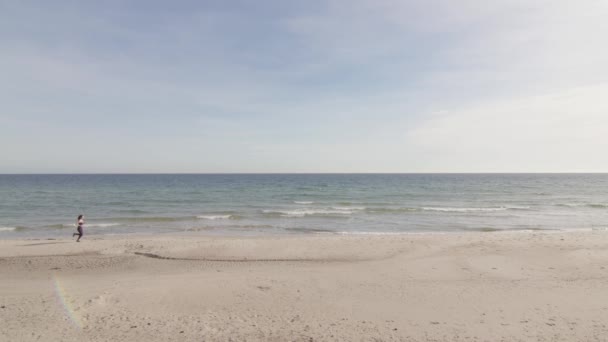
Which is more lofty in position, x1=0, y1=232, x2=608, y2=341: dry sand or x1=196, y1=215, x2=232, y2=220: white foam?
x1=0, y1=232, x2=608, y2=341: dry sand

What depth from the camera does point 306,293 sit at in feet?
28.4

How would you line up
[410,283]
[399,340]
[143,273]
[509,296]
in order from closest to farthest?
[399,340], [509,296], [410,283], [143,273]

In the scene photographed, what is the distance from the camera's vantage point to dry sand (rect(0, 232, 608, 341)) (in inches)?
258

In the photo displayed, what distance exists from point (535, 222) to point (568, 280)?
17.6 m

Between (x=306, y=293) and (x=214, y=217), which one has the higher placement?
(x=306, y=293)

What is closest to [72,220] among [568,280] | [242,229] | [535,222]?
[242,229]

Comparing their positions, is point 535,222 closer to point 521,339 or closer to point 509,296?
point 509,296

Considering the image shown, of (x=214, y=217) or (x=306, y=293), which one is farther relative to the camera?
(x=214, y=217)

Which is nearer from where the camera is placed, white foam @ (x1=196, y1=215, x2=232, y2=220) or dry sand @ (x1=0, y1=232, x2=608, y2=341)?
dry sand @ (x1=0, y1=232, x2=608, y2=341)

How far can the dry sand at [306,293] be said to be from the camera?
656 centimetres

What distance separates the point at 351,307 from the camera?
25.4ft

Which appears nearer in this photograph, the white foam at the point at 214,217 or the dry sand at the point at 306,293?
the dry sand at the point at 306,293

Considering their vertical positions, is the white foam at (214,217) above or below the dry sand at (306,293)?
below

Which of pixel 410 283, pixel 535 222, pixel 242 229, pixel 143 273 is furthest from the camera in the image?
pixel 535 222
